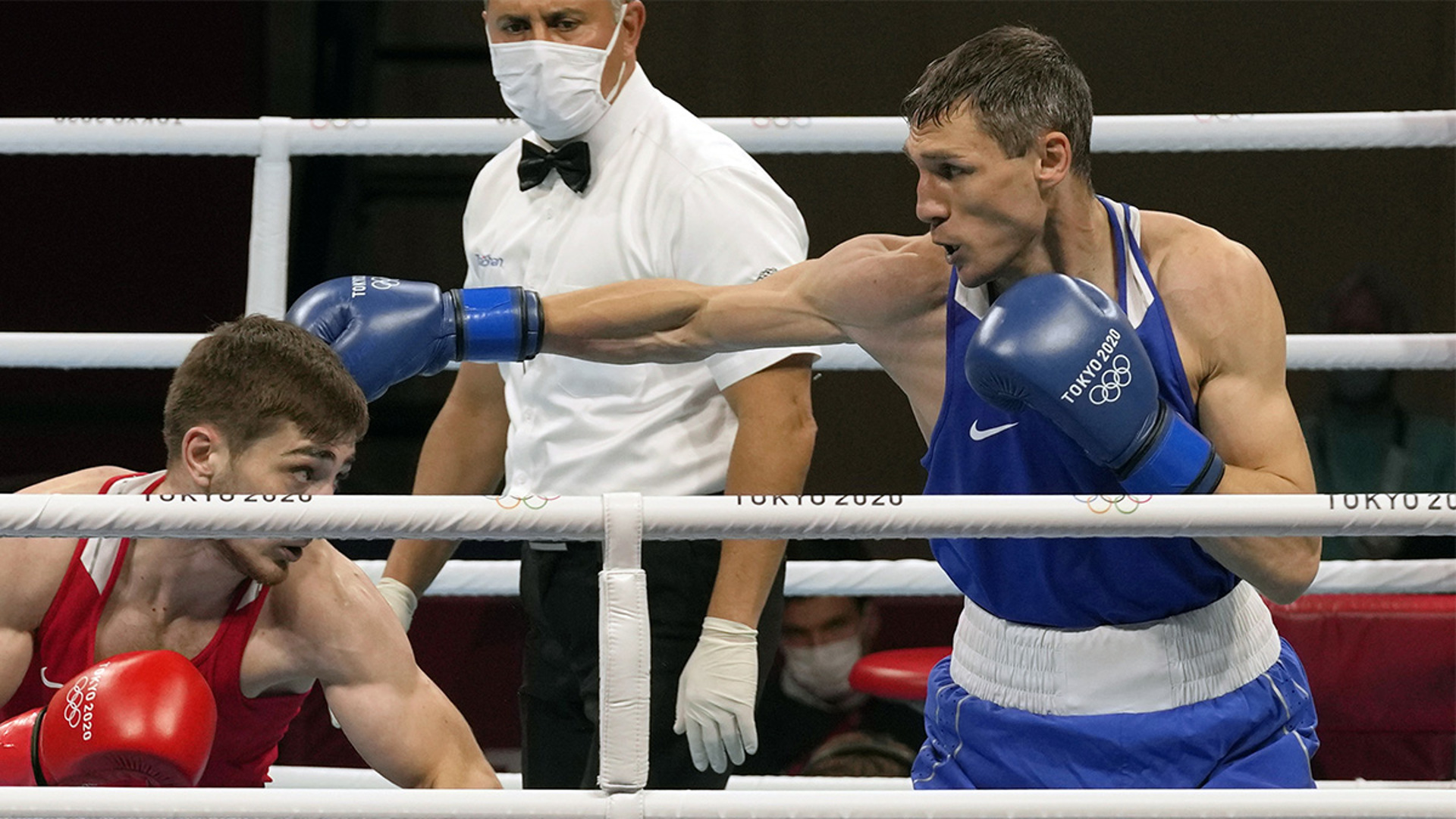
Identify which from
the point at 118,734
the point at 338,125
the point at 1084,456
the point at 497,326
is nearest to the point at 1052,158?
the point at 1084,456

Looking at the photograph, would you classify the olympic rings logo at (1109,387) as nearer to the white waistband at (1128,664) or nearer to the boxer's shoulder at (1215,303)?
the boxer's shoulder at (1215,303)

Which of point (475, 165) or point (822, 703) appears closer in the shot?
point (822, 703)

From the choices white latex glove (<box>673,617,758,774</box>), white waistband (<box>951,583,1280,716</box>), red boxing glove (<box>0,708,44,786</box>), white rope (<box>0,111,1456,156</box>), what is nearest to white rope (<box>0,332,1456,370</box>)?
white rope (<box>0,111,1456,156</box>)

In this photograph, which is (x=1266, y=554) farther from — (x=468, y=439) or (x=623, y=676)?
(x=468, y=439)

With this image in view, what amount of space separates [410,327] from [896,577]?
80 centimetres

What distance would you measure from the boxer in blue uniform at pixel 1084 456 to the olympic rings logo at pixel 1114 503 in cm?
25

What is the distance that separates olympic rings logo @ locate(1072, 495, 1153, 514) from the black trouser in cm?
83

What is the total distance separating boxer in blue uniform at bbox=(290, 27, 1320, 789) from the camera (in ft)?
4.94

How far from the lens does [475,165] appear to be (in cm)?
383

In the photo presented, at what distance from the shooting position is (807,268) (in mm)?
1799

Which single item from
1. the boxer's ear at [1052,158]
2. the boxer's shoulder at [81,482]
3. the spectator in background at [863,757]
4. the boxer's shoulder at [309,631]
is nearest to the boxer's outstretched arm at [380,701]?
the boxer's shoulder at [309,631]

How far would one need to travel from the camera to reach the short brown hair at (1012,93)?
5.09ft

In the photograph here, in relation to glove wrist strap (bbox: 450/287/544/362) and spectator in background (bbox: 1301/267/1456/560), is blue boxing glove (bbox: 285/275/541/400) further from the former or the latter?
spectator in background (bbox: 1301/267/1456/560)

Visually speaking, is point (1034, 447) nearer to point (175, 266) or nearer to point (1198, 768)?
point (1198, 768)
